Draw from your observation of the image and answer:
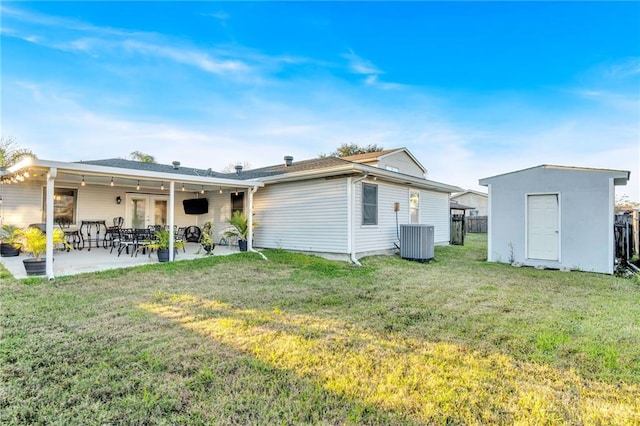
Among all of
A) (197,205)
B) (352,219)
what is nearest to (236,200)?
(197,205)

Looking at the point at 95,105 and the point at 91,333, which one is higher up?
the point at 95,105

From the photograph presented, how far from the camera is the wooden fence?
80.5 feet

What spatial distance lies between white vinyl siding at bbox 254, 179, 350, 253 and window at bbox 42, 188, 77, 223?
6061 millimetres

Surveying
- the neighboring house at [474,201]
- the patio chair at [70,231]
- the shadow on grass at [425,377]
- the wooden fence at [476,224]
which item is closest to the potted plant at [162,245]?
the patio chair at [70,231]

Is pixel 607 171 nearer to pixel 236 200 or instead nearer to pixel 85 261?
pixel 236 200

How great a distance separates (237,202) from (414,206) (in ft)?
21.8

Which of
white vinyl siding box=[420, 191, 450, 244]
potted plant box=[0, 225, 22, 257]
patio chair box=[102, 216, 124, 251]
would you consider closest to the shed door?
white vinyl siding box=[420, 191, 450, 244]

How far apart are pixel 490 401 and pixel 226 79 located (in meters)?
11.2

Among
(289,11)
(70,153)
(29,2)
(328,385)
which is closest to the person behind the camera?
(328,385)

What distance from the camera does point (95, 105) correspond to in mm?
10789

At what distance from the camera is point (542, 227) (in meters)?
8.43

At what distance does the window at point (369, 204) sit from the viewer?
9.02 metres

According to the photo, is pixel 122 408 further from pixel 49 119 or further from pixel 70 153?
pixel 70 153

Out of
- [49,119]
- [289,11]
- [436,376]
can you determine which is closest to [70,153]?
[49,119]
